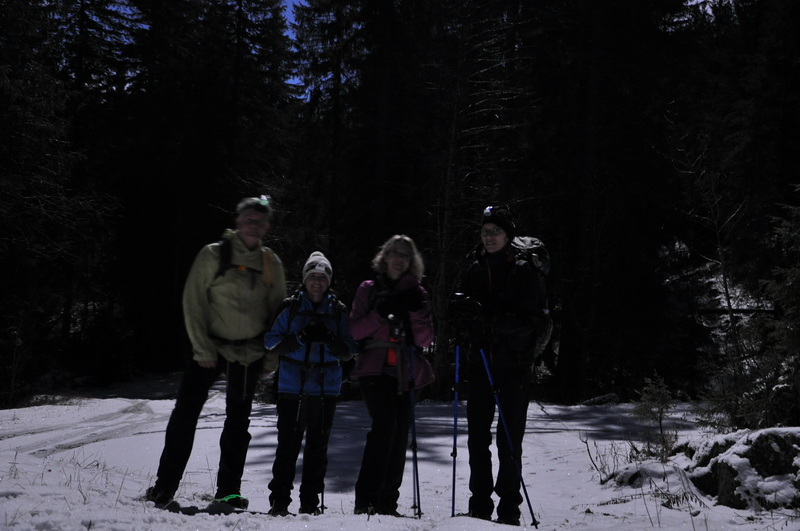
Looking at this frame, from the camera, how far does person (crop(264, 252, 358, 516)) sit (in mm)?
4824

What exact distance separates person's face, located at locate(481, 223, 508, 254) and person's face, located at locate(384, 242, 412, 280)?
2.00 feet

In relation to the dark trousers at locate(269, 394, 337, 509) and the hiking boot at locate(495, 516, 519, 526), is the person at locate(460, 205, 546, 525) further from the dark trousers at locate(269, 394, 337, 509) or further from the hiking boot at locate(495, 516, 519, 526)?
the dark trousers at locate(269, 394, 337, 509)

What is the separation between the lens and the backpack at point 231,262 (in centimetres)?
478

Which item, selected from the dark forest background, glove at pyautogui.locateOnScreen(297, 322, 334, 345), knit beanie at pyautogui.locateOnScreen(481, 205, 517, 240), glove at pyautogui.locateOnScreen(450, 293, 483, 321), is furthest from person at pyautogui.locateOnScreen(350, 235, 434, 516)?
Answer: the dark forest background

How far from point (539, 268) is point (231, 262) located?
2201mm

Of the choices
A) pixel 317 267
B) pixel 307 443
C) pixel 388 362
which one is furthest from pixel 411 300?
pixel 307 443

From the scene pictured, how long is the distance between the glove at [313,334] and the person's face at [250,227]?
2.37 feet

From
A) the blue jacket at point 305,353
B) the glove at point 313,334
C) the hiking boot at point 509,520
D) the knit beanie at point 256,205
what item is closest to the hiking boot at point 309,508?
the blue jacket at point 305,353

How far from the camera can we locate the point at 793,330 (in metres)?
6.26

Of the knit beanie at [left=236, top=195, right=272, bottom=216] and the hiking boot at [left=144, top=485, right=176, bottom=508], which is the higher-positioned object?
the knit beanie at [left=236, top=195, right=272, bottom=216]

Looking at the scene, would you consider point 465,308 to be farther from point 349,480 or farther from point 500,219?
point 349,480

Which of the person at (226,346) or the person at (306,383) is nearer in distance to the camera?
the person at (226,346)

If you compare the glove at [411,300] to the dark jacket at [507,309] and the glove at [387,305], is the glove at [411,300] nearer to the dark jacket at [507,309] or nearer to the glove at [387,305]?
the glove at [387,305]

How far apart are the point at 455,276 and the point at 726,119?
688 cm
